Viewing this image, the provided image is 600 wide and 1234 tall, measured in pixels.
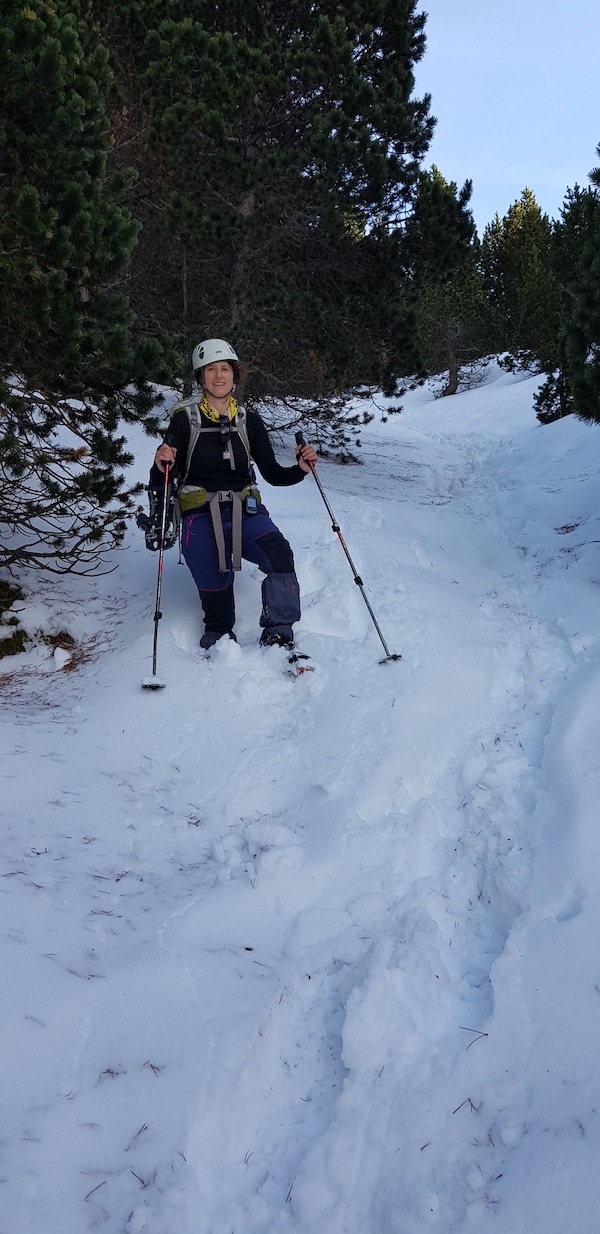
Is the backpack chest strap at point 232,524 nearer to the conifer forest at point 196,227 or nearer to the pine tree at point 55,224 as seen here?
the conifer forest at point 196,227

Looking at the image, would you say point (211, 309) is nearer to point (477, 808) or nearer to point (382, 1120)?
point (477, 808)

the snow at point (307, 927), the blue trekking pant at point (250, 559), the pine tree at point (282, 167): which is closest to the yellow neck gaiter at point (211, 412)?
the blue trekking pant at point (250, 559)

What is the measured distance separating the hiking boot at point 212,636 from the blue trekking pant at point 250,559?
0.02m

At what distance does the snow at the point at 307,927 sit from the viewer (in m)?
1.80

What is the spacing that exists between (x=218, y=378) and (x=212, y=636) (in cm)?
200

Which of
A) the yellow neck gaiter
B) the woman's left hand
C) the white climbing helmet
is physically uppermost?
the white climbing helmet

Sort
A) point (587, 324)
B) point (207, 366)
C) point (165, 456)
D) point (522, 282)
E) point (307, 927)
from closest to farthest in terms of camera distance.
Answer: point (307, 927), point (165, 456), point (207, 366), point (587, 324), point (522, 282)

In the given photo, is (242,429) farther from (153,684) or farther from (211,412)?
(153,684)

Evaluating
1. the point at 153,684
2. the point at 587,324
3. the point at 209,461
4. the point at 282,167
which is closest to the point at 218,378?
the point at 209,461

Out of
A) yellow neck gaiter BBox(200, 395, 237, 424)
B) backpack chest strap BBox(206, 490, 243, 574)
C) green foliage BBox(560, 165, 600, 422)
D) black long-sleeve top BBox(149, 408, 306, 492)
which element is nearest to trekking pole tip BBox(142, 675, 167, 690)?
backpack chest strap BBox(206, 490, 243, 574)

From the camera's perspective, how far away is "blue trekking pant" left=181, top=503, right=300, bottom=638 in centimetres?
501

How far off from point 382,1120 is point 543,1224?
0.48 m

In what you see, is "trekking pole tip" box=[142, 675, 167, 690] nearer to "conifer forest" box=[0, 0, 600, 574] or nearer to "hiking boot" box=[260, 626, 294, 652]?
"hiking boot" box=[260, 626, 294, 652]

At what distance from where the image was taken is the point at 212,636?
5.14 meters
